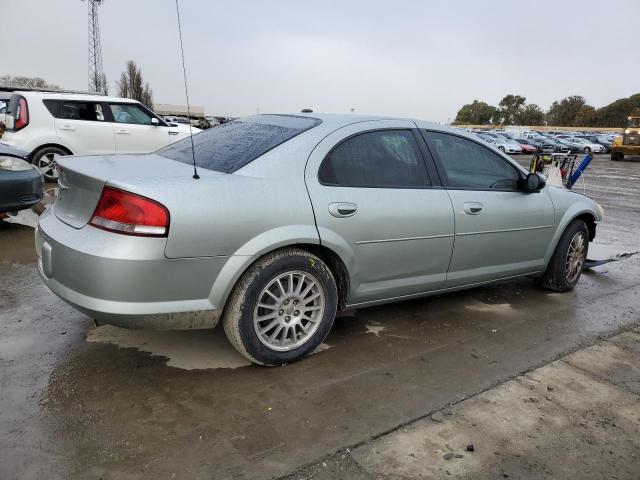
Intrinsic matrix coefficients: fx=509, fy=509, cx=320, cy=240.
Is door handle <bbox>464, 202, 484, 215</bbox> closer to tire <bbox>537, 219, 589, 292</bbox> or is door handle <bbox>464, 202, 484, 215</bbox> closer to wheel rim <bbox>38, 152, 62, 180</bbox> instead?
tire <bbox>537, 219, 589, 292</bbox>

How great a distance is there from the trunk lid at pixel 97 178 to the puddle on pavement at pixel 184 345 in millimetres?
891

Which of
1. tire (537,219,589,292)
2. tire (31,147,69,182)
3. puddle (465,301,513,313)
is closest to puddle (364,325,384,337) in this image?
puddle (465,301,513,313)

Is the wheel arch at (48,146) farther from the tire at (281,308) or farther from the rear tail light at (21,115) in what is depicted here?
the tire at (281,308)

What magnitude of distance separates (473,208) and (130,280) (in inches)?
96.4

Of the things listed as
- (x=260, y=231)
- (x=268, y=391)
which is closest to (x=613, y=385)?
(x=268, y=391)

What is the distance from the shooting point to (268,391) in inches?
111

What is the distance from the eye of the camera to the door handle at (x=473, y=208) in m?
3.71

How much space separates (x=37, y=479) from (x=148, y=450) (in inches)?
17.2

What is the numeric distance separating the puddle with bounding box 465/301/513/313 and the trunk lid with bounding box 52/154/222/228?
8.35ft

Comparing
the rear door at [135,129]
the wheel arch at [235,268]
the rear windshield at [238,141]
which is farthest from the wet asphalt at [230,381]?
the rear door at [135,129]

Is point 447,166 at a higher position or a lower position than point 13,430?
higher

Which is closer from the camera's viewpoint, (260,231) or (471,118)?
(260,231)

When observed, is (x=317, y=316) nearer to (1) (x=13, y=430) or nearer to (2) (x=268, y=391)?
(2) (x=268, y=391)

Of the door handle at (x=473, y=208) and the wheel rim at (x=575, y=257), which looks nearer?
the door handle at (x=473, y=208)
